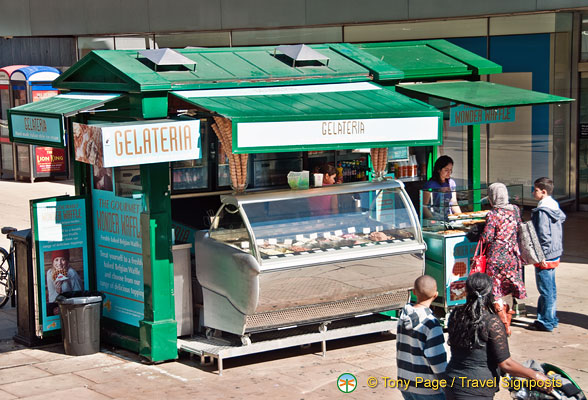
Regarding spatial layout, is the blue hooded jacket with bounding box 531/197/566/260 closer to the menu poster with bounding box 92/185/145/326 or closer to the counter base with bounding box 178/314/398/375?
the counter base with bounding box 178/314/398/375

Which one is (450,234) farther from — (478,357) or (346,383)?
(478,357)

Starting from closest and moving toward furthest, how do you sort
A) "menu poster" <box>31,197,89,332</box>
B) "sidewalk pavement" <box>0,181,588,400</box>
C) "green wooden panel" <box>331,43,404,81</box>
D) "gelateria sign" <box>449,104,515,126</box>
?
"sidewalk pavement" <box>0,181,588,400</box>, "menu poster" <box>31,197,89,332</box>, "green wooden panel" <box>331,43,404,81</box>, "gelateria sign" <box>449,104,515,126</box>

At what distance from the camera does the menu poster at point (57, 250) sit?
9.21m

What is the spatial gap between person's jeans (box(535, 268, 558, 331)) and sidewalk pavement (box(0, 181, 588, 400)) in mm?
160

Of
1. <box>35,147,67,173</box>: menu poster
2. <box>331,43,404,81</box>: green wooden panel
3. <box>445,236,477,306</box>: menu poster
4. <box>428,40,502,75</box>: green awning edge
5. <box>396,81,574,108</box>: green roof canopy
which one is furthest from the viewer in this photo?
<box>35,147,67,173</box>: menu poster

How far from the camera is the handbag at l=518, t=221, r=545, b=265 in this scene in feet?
29.7

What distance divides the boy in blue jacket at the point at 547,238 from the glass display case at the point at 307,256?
1346mm

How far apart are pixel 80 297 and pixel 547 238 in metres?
4.93

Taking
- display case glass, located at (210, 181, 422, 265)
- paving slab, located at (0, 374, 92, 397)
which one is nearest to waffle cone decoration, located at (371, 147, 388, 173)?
display case glass, located at (210, 181, 422, 265)

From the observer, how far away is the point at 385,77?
32.5 ft

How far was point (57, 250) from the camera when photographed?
927 centimetres

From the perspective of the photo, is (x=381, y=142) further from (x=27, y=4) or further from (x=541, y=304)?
(x=27, y=4)

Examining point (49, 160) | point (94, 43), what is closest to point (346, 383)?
point (49, 160)

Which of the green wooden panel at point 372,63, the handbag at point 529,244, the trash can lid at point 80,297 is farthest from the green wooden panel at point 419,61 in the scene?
the trash can lid at point 80,297
